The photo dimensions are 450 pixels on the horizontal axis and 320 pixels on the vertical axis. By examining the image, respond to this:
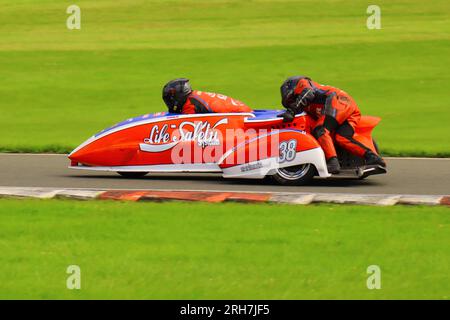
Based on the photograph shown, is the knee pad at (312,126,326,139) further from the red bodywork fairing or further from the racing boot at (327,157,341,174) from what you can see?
the racing boot at (327,157,341,174)

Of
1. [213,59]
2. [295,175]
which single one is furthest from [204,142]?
[213,59]

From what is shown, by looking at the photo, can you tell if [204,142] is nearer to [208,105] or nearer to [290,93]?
[208,105]

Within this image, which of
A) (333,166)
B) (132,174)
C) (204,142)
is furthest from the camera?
(132,174)

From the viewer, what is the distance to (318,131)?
525 inches

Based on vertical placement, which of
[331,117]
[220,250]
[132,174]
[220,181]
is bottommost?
[220,250]

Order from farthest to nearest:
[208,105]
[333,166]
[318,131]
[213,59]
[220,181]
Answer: [213,59], [220,181], [208,105], [318,131], [333,166]

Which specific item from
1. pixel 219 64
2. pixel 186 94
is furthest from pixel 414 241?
pixel 219 64

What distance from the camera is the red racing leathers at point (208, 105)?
13.9 metres

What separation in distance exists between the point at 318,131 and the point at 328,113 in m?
0.27

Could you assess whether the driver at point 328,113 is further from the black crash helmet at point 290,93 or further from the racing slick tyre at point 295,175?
the racing slick tyre at point 295,175

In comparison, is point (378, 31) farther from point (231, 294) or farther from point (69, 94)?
point (231, 294)

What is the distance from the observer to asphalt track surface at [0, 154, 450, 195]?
43.4 ft

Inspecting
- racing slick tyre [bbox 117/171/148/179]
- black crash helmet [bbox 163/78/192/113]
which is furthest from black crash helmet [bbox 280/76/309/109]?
racing slick tyre [bbox 117/171/148/179]

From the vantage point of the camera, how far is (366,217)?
10672 millimetres
